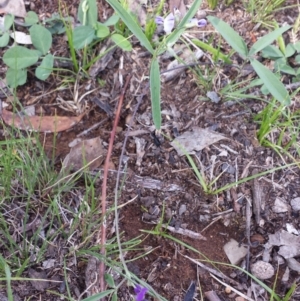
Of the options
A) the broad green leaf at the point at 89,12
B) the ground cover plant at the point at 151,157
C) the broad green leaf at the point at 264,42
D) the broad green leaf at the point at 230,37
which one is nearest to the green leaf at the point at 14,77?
the ground cover plant at the point at 151,157

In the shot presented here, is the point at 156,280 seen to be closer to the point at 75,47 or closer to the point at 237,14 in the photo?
the point at 75,47

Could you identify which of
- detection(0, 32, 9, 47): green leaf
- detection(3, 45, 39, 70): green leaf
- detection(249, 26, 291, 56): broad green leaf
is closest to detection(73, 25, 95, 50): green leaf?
detection(3, 45, 39, 70): green leaf

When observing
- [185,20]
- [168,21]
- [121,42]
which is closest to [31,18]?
[121,42]

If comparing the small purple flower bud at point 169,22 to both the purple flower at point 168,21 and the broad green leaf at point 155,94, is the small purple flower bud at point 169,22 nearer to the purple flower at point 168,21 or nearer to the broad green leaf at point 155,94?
the purple flower at point 168,21

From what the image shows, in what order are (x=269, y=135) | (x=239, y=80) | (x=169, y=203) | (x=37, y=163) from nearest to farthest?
(x=37, y=163) → (x=169, y=203) → (x=269, y=135) → (x=239, y=80)

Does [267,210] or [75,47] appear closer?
[267,210]

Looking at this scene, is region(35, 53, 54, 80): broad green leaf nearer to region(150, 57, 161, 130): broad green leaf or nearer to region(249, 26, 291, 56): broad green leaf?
region(150, 57, 161, 130): broad green leaf

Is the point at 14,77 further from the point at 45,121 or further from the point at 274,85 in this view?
the point at 274,85

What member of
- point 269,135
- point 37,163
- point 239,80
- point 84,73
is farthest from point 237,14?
point 37,163
